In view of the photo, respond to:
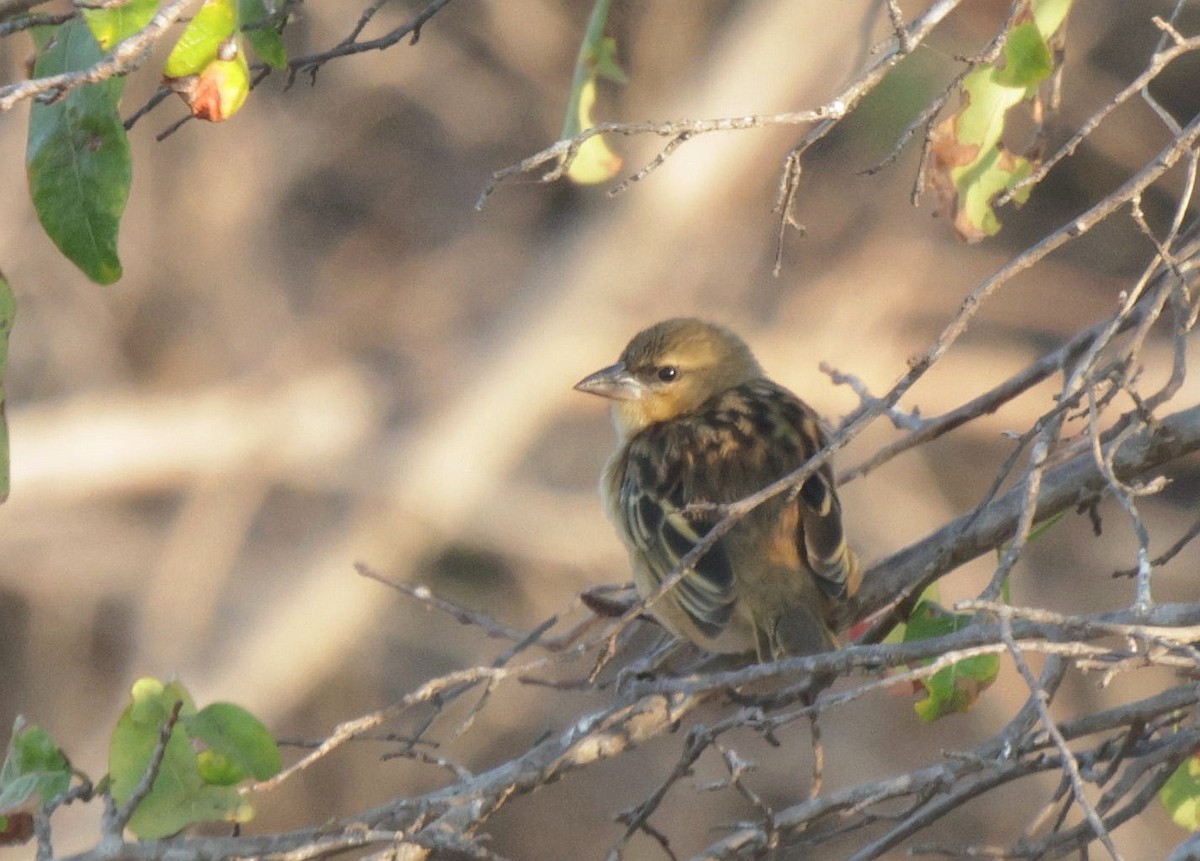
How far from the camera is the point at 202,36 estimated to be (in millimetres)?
2969

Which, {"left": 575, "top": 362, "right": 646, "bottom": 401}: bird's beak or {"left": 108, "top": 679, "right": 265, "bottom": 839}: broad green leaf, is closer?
{"left": 108, "top": 679, "right": 265, "bottom": 839}: broad green leaf

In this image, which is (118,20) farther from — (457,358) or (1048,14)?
(457,358)

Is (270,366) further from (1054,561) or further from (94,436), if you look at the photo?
(1054,561)

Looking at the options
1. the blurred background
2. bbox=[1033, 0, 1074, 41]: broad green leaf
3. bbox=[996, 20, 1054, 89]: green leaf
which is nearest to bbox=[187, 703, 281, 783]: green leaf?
bbox=[996, 20, 1054, 89]: green leaf

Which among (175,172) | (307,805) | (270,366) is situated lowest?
(307,805)

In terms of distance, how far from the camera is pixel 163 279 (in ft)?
37.1

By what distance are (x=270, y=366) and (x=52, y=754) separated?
8454 mm

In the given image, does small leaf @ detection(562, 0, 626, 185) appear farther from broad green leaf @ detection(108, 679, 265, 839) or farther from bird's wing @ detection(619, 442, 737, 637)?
broad green leaf @ detection(108, 679, 265, 839)

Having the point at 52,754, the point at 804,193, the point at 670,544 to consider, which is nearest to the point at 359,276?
the point at 804,193

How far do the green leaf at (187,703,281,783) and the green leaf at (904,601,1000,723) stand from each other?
1.38m

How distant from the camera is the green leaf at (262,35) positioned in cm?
326

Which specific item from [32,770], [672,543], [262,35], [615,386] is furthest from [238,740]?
[615,386]

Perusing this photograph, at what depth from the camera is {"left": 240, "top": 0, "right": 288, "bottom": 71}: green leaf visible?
3.26m

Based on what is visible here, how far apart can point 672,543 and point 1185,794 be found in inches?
63.1
